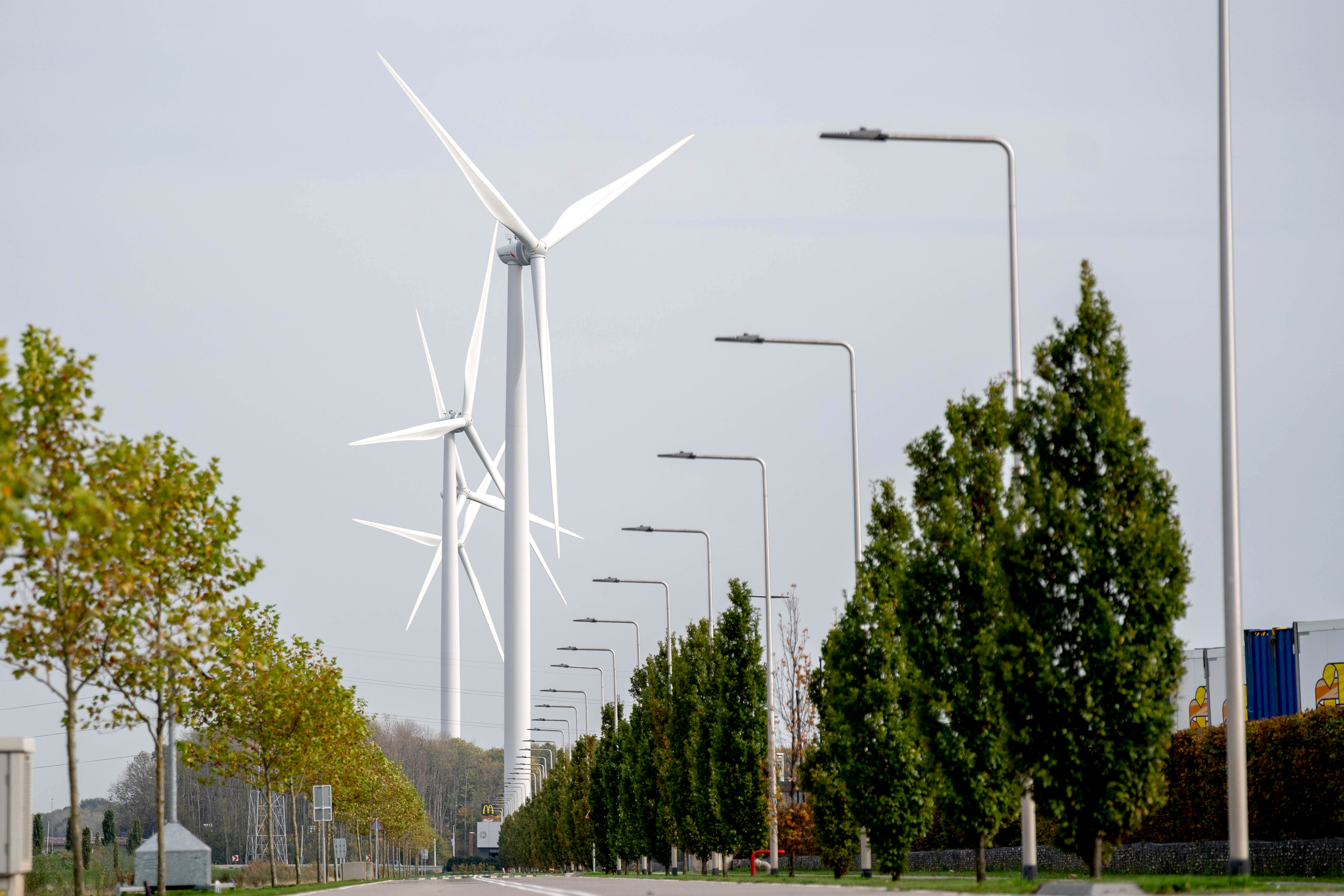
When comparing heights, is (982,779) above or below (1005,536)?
below

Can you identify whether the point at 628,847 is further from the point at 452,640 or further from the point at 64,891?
the point at 452,640

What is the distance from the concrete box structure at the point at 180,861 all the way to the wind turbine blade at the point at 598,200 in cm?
5830

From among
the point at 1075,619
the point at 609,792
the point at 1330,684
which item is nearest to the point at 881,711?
the point at 1075,619

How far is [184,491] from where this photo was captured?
3095 centimetres

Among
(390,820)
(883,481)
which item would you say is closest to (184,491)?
(883,481)

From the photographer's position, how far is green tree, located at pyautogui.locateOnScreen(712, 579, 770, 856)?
1913 inches

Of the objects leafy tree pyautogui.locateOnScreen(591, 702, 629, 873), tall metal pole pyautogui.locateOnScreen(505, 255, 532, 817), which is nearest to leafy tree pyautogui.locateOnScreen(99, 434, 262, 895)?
leafy tree pyautogui.locateOnScreen(591, 702, 629, 873)

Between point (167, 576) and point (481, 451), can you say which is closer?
point (167, 576)

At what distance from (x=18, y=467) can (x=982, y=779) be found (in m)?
17.0

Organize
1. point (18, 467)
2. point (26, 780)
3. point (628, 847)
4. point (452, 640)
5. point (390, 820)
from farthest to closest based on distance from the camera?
point (452, 640) → point (390, 820) → point (628, 847) → point (26, 780) → point (18, 467)

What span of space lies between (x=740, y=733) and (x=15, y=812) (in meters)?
27.8

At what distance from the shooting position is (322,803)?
5338cm

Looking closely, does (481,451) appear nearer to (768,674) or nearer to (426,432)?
(426,432)

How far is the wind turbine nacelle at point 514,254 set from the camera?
101875 mm
